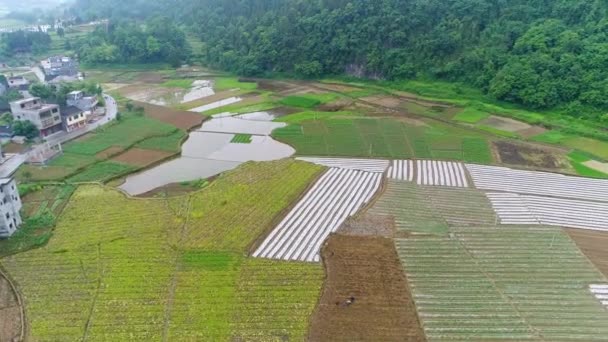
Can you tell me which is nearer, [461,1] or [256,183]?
[256,183]

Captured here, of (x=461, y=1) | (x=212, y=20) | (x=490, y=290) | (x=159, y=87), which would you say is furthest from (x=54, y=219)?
(x=212, y=20)

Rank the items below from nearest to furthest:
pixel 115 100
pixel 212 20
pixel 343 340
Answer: pixel 343 340 → pixel 115 100 → pixel 212 20

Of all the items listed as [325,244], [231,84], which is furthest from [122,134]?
[325,244]

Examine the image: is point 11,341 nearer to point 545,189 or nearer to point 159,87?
point 545,189

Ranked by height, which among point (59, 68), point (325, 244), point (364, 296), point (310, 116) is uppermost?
point (59, 68)

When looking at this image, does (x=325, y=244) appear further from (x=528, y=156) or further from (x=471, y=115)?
(x=471, y=115)

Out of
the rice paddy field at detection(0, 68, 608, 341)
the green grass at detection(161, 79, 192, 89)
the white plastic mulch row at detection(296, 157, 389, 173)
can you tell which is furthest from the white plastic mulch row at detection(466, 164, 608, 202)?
the green grass at detection(161, 79, 192, 89)

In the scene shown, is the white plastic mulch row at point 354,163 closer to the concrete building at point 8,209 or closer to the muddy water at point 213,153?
the muddy water at point 213,153
